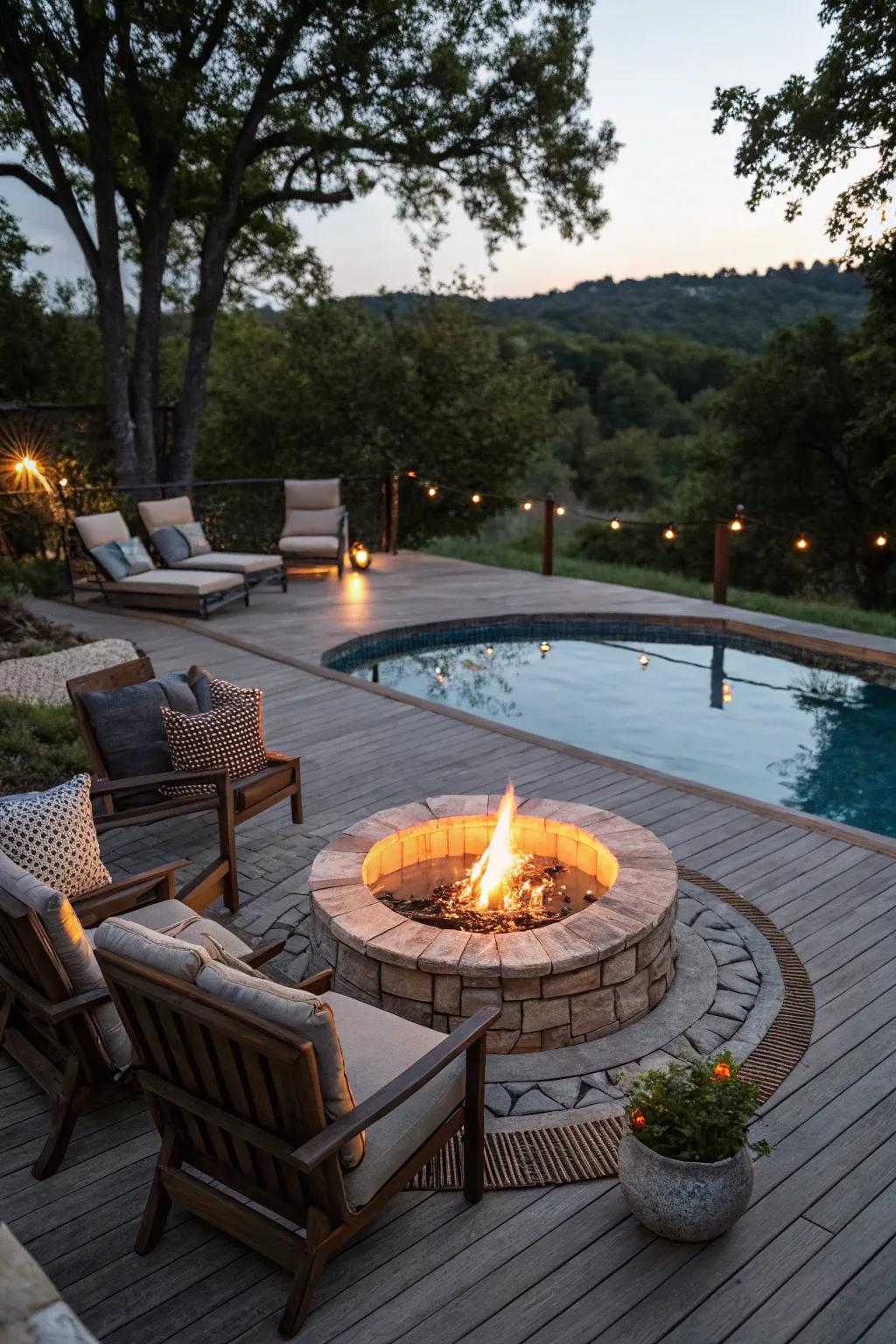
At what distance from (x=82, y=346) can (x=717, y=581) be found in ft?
43.0

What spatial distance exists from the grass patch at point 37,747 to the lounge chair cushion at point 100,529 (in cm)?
393

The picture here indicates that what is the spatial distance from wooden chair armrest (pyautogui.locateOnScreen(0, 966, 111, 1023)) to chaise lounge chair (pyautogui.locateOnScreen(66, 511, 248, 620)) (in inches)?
288

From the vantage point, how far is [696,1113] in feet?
8.04

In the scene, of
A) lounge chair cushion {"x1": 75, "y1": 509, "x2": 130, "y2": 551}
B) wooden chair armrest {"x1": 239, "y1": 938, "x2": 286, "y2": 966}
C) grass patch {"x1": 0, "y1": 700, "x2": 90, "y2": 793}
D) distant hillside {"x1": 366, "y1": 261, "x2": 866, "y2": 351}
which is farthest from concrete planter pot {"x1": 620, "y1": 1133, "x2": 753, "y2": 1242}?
distant hillside {"x1": 366, "y1": 261, "x2": 866, "y2": 351}

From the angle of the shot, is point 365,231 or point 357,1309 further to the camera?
point 365,231

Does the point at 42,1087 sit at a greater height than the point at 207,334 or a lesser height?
lesser

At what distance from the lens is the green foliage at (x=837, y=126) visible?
11.6 metres

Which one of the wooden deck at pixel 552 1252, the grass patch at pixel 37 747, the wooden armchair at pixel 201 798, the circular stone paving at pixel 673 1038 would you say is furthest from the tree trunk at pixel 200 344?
the wooden deck at pixel 552 1252

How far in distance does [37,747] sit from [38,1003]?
346cm

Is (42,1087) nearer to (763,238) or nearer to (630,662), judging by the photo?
(630,662)

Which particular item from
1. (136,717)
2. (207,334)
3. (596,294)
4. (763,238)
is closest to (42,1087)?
(136,717)

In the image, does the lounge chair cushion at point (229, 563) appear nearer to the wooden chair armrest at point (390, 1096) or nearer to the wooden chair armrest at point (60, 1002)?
the wooden chair armrest at point (60, 1002)

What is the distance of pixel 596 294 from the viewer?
36.4 meters

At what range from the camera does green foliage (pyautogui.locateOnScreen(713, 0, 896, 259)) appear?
1159 centimetres
